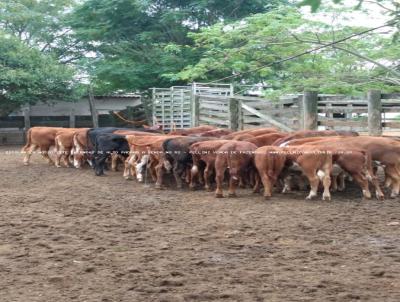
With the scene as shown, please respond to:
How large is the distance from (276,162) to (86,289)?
4761 millimetres

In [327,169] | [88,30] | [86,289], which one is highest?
[88,30]

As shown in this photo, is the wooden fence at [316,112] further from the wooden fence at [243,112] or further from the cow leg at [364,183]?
the cow leg at [364,183]

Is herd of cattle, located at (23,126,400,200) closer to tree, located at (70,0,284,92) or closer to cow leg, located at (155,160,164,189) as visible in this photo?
cow leg, located at (155,160,164,189)

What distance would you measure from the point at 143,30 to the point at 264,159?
17951mm

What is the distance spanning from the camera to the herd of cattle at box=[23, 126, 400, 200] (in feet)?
27.1

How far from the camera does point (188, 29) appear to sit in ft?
81.1

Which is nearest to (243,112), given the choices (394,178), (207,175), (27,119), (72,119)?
(207,175)

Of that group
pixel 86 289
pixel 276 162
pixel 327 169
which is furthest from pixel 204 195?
pixel 86 289

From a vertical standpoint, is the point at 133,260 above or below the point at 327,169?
below

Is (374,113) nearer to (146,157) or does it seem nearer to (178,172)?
(178,172)

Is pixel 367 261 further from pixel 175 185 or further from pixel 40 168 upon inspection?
pixel 40 168

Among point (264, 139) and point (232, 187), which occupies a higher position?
point (264, 139)

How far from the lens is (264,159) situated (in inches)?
333

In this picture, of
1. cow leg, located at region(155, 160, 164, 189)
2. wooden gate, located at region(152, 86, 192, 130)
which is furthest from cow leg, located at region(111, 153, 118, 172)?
wooden gate, located at region(152, 86, 192, 130)
